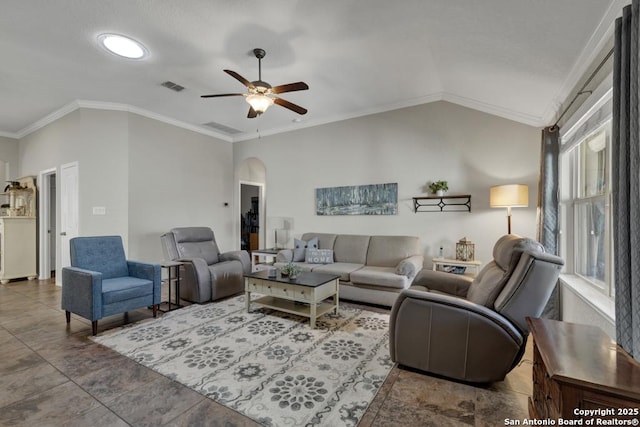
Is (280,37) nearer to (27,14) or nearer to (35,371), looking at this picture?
(27,14)

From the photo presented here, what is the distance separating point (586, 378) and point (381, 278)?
2.63m

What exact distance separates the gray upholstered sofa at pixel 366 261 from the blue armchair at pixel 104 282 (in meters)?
1.73

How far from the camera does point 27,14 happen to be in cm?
256

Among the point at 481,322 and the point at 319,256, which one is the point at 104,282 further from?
the point at 481,322

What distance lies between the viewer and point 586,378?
1.06 m

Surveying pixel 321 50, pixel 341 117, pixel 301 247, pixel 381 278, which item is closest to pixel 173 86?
pixel 321 50

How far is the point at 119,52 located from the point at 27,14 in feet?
2.34

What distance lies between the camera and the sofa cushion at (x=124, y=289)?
297 cm

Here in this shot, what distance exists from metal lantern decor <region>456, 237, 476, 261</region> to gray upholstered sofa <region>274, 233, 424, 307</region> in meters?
0.49

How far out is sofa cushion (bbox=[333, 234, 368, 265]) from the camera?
4598 mm

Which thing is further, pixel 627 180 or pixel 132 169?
pixel 132 169

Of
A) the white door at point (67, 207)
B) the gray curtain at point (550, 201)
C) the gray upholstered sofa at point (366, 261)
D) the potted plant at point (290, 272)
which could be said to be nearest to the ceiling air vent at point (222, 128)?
the white door at point (67, 207)

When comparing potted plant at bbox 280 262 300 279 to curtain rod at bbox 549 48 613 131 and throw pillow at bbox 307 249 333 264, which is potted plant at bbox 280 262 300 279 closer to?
throw pillow at bbox 307 249 333 264

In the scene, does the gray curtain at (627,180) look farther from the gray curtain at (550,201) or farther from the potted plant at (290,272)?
the potted plant at (290,272)
